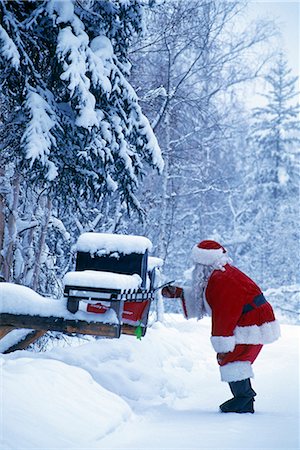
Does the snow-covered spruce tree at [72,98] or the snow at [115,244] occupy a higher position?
the snow-covered spruce tree at [72,98]

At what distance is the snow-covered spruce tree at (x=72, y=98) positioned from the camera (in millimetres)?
5043

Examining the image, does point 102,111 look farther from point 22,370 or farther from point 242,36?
point 242,36

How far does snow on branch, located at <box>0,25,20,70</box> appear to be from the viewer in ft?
15.9

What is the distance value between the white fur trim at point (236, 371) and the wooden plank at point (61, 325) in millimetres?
1028

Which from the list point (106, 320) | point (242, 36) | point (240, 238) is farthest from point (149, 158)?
point (240, 238)

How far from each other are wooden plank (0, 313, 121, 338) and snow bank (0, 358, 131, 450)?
1.25ft

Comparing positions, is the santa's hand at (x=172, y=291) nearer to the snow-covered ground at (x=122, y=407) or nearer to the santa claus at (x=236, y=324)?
the santa claus at (x=236, y=324)

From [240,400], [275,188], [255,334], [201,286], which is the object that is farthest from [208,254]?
[275,188]

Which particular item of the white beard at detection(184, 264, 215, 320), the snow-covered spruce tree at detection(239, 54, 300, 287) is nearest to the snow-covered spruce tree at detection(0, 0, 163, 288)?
the white beard at detection(184, 264, 215, 320)

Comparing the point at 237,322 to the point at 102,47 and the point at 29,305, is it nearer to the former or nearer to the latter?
the point at 29,305

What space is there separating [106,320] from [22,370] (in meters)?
0.92

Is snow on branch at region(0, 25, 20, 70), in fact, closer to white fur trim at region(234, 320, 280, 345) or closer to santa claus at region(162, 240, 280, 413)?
santa claus at region(162, 240, 280, 413)

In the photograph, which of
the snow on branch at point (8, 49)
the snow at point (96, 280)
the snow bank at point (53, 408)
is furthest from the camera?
the snow on branch at point (8, 49)

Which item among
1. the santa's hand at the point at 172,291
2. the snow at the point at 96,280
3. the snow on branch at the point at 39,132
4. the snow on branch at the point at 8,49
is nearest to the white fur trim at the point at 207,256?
the santa's hand at the point at 172,291
